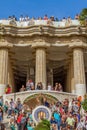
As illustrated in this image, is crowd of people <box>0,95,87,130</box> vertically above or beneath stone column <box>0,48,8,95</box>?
beneath

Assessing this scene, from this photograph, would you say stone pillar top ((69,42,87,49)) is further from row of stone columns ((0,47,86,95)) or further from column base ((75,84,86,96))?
column base ((75,84,86,96))

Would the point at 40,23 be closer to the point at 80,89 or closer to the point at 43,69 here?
the point at 43,69

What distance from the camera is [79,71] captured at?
4553 centimetres

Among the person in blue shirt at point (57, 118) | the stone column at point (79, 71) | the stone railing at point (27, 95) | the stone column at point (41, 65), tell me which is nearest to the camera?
the person in blue shirt at point (57, 118)

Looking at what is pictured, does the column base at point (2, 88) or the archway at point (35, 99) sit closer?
the archway at point (35, 99)

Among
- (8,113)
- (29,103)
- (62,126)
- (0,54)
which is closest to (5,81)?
(0,54)

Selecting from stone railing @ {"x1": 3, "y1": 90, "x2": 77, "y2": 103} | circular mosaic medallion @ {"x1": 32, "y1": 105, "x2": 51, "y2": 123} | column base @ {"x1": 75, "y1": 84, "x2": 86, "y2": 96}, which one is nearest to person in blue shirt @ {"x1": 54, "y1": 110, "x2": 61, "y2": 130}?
circular mosaic medallion @ {"x1": 32, "y1": 105, "x2": 51, "y2": 123}

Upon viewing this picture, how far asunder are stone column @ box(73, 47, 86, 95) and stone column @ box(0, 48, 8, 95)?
28.4 ft

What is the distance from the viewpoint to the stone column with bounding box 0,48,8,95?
44.6m

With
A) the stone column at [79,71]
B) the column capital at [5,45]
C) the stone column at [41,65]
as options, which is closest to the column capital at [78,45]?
the stone column at [79,71]

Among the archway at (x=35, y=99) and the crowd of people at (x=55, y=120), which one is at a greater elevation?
the archway at (x=35, y=99)

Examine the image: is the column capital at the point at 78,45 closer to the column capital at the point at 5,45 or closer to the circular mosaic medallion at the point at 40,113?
the column capital at the point at 5,45

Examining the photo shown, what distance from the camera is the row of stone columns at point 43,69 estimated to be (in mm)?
44781

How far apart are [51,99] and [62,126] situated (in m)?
11.6
